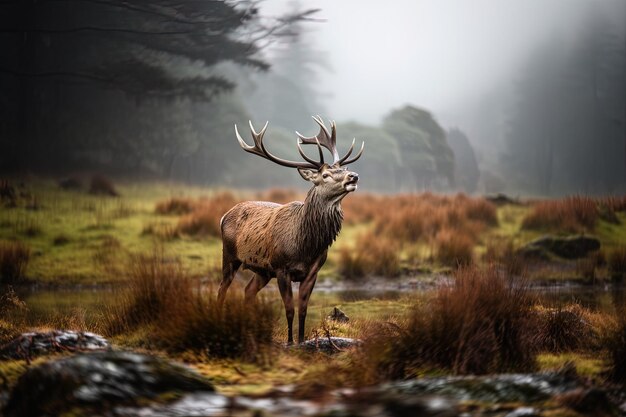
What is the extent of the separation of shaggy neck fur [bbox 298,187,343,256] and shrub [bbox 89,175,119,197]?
12053mm

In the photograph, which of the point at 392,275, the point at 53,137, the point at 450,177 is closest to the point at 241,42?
the point at 53,137

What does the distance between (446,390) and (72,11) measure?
54.2 ft

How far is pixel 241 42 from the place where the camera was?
17906mm

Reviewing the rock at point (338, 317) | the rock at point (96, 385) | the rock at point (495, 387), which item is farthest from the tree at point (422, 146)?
the rock at point (96, 385)

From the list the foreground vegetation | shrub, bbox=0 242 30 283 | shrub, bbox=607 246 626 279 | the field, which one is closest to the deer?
the field

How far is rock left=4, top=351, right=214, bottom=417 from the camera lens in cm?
374

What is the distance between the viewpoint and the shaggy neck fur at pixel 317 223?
18.3 ft

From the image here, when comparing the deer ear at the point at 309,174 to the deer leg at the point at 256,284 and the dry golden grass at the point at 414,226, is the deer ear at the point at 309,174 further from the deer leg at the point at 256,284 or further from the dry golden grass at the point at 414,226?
the dry golden grass at the point at 414,226

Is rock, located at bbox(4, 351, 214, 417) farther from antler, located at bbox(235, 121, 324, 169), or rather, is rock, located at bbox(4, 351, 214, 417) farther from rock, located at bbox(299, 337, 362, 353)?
antler, located at bbox(235, 121, 324, 169)

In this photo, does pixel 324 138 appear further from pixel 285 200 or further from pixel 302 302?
pixel 285 200

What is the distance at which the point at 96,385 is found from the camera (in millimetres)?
3811

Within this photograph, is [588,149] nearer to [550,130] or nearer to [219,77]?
[550,130]

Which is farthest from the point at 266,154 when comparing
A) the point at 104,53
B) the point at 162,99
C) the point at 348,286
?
the point at 162,99

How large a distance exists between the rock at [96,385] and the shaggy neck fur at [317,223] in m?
1.77
